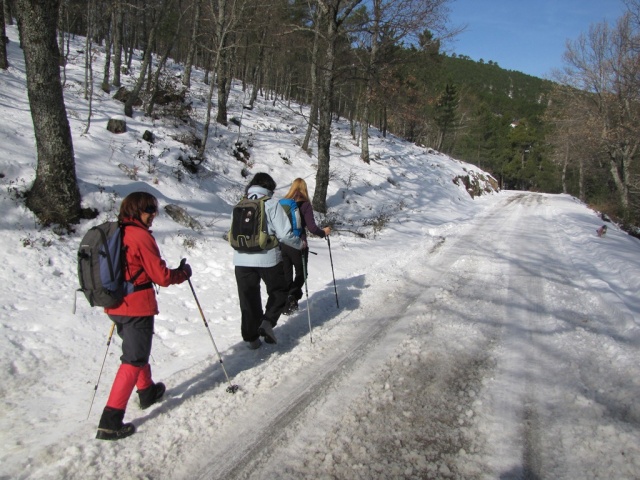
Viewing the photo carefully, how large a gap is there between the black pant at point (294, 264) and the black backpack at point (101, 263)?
2.85m

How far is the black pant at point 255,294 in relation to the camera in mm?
4504

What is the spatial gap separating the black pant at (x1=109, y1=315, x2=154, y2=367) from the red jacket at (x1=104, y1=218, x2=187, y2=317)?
6 centimetres

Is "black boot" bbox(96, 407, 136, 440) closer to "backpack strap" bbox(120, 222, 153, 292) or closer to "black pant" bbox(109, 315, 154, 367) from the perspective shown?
→ "black pant" bbox(109, 315, 154, 367)

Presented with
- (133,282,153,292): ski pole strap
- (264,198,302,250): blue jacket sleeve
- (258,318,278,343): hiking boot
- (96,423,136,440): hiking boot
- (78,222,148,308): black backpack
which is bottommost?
(96,423,136,440): hiking boot

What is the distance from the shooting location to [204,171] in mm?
12477

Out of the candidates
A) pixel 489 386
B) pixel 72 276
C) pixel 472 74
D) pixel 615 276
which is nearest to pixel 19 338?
pixel 72 276

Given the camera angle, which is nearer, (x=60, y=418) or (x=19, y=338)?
(x=60, y=418)

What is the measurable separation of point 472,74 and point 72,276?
15200 centimetres

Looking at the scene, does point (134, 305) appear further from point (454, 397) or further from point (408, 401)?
point (454, 397)

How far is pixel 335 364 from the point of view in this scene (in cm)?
434

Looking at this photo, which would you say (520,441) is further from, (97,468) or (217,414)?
(97,468)

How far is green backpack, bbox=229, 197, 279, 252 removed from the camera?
430 centimetres

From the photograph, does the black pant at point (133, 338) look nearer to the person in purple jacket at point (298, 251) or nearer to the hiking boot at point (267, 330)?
the hiking boot at point (267, 330)

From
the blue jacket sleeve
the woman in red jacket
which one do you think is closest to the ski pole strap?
the woman in red jacket
